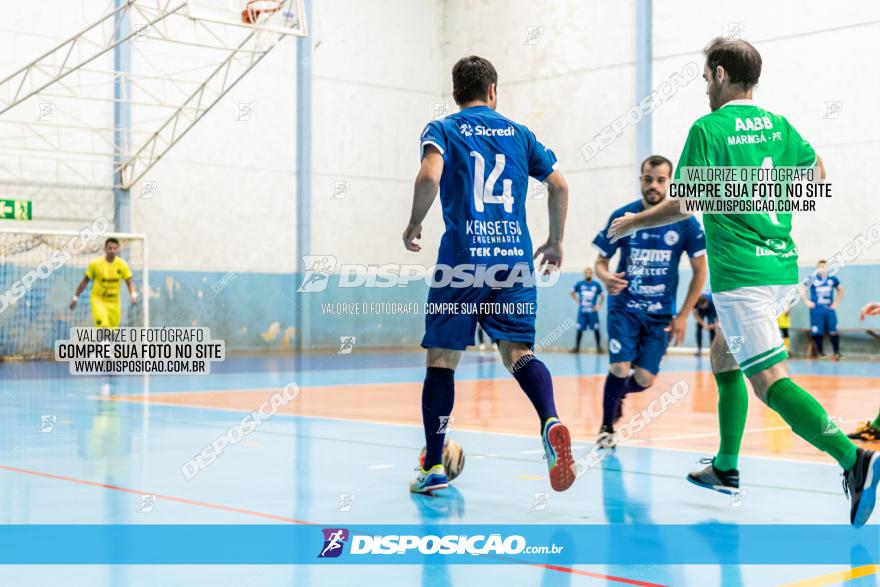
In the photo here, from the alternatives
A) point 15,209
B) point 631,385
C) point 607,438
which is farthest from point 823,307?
point 15,209

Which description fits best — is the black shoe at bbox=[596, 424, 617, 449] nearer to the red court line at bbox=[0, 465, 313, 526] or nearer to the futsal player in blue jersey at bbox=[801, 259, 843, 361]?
the red court line at bbox=[0, 465, 313, 526]

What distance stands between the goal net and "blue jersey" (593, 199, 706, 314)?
14.6m

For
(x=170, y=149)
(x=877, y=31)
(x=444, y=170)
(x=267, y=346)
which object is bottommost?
(x=267, y=346)

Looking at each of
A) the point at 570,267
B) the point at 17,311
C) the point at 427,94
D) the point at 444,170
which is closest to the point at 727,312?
the point at 444,170

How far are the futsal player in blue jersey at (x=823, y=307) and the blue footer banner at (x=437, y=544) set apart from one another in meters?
17.5

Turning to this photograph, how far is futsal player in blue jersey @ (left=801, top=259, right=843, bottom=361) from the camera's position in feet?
68.7

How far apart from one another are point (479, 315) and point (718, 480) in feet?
4.87

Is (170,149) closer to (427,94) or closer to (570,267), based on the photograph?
(427,94)

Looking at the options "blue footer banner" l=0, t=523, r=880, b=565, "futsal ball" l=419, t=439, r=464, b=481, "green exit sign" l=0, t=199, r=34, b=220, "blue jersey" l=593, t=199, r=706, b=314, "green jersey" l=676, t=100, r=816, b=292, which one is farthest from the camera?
"green exit sign" l=0, t=199, r=34, b=220

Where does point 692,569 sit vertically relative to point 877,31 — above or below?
below

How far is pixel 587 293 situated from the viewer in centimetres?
2431

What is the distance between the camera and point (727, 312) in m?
4.50

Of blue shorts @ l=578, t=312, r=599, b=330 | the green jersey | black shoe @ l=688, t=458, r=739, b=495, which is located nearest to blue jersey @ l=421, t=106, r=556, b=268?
the green jersey

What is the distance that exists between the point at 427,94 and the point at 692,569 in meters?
24.6
